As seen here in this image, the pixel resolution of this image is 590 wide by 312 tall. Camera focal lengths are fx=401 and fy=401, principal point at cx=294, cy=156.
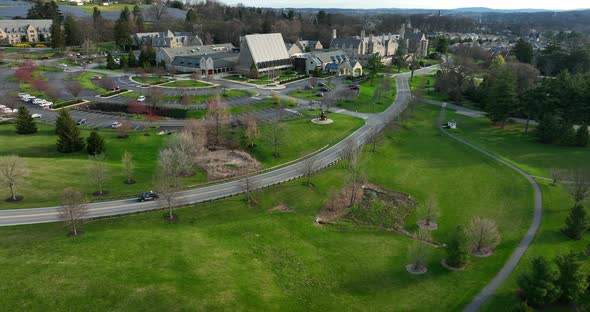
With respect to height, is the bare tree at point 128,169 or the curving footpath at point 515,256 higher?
the bare tree at point 128,169

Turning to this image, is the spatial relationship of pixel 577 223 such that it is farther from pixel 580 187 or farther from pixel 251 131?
pixel 251 131

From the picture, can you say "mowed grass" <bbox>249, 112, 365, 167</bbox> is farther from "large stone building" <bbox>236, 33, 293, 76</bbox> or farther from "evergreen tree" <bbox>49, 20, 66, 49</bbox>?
"evergreen tree" <bbox>49, 20, 66, 49</bbox>

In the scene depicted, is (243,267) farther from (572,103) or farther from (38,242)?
(572,103)

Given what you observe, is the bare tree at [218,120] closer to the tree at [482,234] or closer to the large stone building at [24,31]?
the tree at [482,234]

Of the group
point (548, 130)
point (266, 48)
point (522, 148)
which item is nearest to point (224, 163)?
point (522, 148)

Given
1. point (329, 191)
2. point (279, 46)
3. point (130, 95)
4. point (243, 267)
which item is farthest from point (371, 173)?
point (279, 46)

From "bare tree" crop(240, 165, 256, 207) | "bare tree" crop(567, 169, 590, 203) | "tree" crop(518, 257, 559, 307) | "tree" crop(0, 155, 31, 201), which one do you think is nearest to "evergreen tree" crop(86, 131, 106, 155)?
"tree" crop(0, 155, 31, 201)

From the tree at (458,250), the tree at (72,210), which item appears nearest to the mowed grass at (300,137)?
the tree at (72,210)
